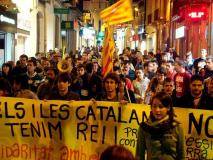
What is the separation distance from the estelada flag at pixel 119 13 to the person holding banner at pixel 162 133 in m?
5.85

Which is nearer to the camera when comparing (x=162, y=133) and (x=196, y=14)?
(x=162, y=133)

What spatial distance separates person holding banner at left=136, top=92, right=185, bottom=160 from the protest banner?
157 centimetres

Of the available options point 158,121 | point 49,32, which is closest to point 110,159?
point 158,121

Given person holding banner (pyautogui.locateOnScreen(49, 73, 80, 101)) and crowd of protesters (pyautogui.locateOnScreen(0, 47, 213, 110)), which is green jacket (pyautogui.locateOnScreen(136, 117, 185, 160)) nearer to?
crowd of protesters (pyautogui.locateOnScreen(0, 47, 213, 110))

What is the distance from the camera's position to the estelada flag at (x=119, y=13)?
11406mm

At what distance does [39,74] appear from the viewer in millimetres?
13195

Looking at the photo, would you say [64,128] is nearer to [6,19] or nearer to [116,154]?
[116,154]

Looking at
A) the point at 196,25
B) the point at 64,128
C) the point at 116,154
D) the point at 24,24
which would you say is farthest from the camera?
the point at 196,25

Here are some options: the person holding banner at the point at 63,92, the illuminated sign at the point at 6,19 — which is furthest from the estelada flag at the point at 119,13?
the illuminated sign at the point at 6,19

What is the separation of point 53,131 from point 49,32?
2569cm

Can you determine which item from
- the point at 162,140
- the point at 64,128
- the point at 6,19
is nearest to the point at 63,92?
the point at 64,128

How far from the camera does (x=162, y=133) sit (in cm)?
567

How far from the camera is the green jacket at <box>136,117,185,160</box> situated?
5660 millimetres

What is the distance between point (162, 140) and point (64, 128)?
2247mm
